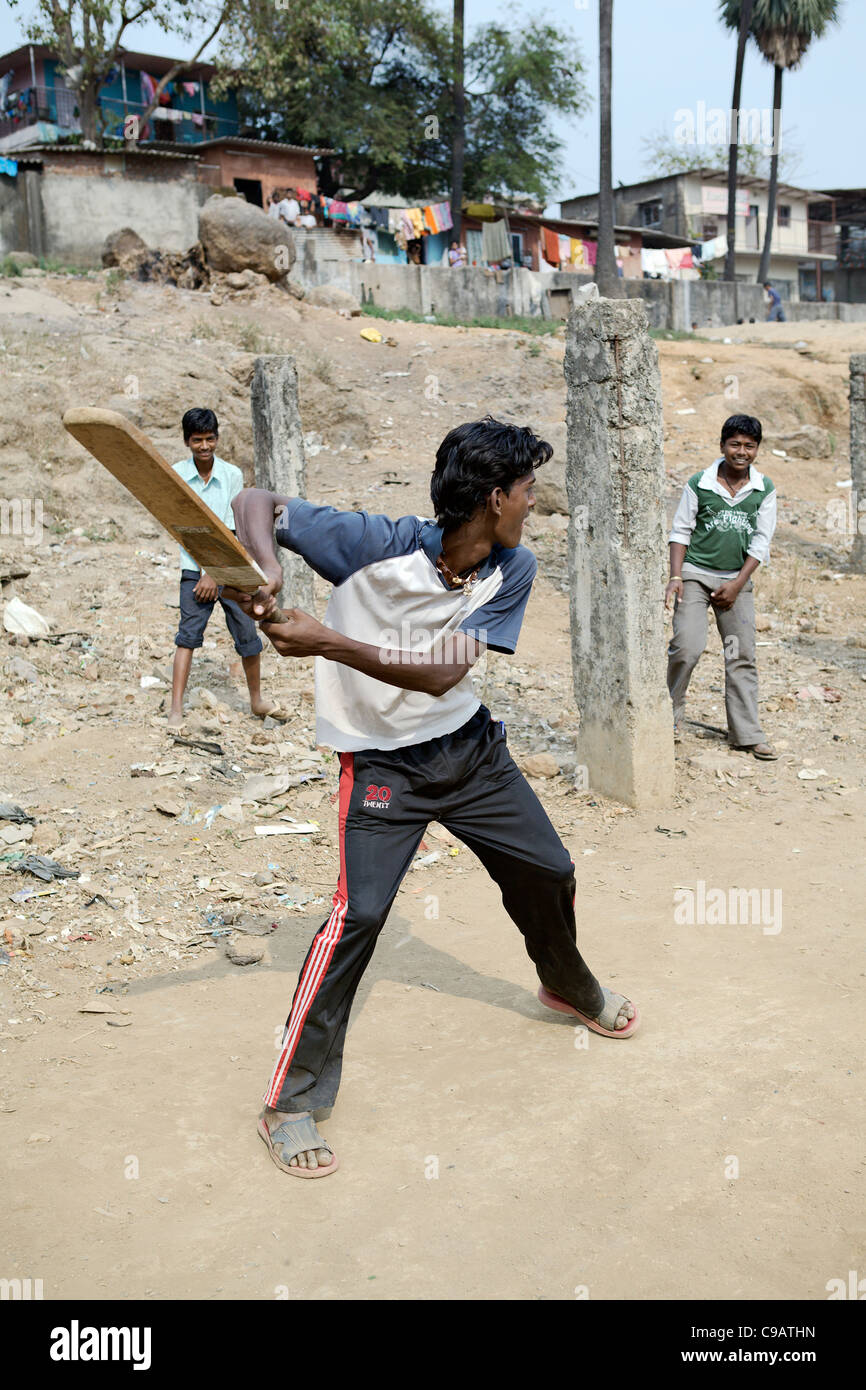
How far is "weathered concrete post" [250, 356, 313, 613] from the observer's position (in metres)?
8.40

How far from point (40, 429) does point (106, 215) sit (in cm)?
1249

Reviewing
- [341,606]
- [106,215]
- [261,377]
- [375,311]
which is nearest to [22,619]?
[261,377]

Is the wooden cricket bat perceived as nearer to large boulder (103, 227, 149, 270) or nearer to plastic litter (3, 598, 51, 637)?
plastic litter (3, 598, 51, 637)

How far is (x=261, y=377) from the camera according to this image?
27.6 feet

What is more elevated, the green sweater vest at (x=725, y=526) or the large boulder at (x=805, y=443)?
the large boulder at (x=805, y=443)

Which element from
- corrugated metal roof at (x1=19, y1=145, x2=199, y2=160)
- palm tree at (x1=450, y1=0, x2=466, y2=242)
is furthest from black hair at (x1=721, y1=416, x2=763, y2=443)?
palm tree at (x1=450, y1=0, x2=466, y2=242)

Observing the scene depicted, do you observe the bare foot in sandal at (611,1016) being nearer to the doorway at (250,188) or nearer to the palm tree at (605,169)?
the palm tree at (605,169)

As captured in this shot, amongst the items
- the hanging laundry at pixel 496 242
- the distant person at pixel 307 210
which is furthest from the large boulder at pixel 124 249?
the hanging laundry at pixel 496 242

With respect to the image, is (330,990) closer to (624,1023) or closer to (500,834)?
(500,834)

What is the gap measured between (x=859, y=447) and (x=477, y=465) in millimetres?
9392

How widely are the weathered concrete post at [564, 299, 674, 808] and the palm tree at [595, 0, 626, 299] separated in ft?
51.9

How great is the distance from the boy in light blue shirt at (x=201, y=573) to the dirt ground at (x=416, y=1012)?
15.6 inches

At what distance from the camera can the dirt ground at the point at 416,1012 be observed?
256 centimetres
